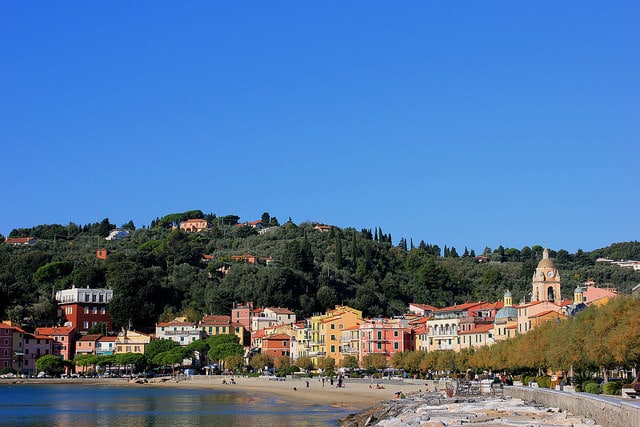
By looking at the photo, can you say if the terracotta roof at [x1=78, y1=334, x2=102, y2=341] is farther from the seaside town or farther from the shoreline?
the shoreline

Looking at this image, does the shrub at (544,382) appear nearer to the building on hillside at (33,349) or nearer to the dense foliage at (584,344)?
the dense foliage at (584,344)

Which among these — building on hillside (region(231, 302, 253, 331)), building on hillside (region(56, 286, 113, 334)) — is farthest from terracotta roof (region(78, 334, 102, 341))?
building on hillside (region(231, 302, 253, 331))

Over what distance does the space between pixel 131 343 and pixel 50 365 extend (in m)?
10.3

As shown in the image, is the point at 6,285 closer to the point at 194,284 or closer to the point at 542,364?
the point at 194,284

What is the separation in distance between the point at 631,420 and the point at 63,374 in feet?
337

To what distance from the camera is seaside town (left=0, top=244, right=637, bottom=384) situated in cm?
8631

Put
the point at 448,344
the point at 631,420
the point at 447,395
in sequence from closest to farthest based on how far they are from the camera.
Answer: the point at 631,420 → the point at 447,395 → the point at 448,344

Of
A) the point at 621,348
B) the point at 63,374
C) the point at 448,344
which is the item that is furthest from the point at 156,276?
the point at 621,348

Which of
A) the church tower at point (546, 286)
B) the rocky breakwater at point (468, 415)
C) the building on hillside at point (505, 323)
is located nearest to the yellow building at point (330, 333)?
the church tower at point (546, 286)

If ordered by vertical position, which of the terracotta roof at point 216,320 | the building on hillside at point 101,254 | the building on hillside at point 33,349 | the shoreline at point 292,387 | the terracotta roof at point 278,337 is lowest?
the shoreline at point 292,387

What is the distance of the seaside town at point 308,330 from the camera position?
283 ft

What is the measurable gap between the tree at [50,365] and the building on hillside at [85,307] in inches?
388

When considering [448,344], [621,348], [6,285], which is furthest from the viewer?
[6,285]

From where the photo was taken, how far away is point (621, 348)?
36188 mm
